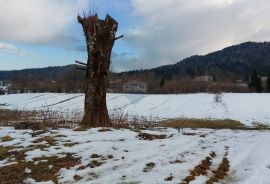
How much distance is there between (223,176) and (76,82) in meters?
111

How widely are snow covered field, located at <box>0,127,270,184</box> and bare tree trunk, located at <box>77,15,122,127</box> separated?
3123 millimetres

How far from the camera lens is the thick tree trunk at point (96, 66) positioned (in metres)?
18.9

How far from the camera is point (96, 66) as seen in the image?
62.2ft

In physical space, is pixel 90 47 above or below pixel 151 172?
above

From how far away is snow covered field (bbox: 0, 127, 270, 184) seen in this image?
8977 mm

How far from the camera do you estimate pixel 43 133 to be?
14859 mm

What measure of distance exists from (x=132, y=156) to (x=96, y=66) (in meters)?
8.59

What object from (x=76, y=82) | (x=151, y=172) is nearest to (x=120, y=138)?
(x=151, y=172)

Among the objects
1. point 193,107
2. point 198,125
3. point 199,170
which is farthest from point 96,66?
point 193,107

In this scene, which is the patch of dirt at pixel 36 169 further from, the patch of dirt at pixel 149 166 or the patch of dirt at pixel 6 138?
the patch of dirt at pixel 6 138

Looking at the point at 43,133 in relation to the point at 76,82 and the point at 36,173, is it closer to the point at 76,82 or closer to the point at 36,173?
the point at 36,173

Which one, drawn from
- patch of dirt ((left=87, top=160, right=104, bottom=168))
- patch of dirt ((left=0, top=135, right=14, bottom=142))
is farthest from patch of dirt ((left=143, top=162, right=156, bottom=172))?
Result: patch of dirt ((left=0, top=135, right=14, bottom=142))

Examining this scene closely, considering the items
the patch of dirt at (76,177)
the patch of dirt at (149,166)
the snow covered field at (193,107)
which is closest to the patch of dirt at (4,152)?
the patch of dirt at (76,177)

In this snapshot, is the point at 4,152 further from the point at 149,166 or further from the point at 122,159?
the point at 149,166
